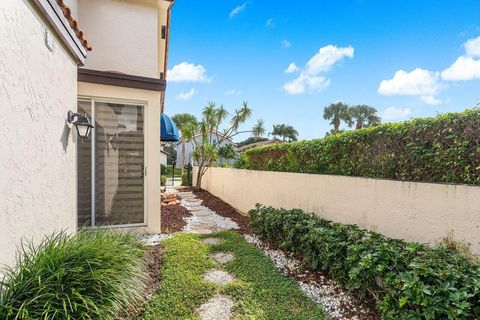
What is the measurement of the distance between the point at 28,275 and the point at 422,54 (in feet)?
38.8

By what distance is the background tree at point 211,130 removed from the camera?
1911cm

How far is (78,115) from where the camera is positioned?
15.6 feet

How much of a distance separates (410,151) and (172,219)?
7641 millimetres

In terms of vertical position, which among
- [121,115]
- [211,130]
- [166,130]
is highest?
[211,130]

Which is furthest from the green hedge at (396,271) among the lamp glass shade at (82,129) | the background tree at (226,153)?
the background tree at (226,153)

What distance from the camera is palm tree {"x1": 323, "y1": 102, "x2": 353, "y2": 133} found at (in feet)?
139

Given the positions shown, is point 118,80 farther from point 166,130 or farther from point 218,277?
point 218,277

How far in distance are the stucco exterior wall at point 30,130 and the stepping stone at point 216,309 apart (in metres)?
2.41

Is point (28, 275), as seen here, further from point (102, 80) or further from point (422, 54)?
point (422, 54)

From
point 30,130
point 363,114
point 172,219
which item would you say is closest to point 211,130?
point 172,219

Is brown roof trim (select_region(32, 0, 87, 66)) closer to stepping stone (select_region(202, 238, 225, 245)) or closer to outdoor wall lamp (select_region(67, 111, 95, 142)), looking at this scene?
outdoor wall lamp (select_region(67, 111, 95, 142))

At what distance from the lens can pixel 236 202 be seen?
497 inches

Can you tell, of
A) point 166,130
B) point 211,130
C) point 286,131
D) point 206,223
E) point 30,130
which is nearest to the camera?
point 30,130

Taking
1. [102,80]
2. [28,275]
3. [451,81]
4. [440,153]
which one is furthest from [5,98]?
[451,81]
